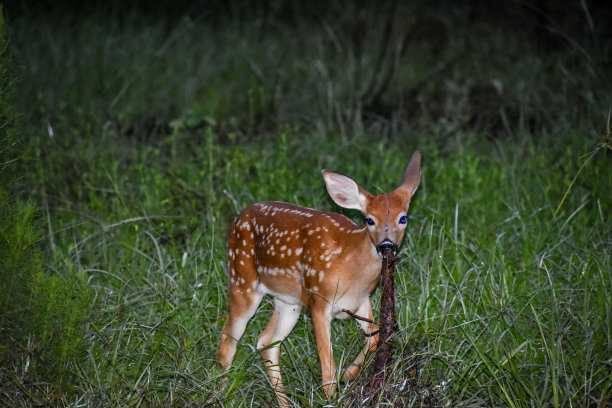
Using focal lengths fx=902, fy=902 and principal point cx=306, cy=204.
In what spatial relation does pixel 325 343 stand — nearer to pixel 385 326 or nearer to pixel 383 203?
pixel 385 326

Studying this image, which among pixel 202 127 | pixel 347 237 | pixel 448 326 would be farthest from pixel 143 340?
pixel 202 127

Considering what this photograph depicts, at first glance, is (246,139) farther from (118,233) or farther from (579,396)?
(579,396)

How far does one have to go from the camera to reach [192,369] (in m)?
4.02

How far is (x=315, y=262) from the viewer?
13.0 feet

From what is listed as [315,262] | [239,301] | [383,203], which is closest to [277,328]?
[239,301]

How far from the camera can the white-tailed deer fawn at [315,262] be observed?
12.5ft

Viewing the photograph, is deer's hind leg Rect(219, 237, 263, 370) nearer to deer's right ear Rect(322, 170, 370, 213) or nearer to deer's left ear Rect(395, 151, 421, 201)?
deer's right ear Rect(322, 170, 370, 213)

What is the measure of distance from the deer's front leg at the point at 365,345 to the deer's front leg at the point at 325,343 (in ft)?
0.26

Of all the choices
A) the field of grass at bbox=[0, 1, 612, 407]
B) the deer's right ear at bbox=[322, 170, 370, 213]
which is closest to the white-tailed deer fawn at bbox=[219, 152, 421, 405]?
the deer's right ear at bbox=[322, 170, 370, 213]

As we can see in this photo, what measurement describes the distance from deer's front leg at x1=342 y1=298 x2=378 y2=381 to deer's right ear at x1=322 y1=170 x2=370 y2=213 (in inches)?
17.3

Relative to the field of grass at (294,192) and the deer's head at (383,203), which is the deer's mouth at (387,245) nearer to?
the deer's head at (383,203)

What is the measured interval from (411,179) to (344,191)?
30 centimetres

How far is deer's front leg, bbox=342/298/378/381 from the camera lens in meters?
3.83

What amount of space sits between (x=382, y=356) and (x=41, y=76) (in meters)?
5.84
